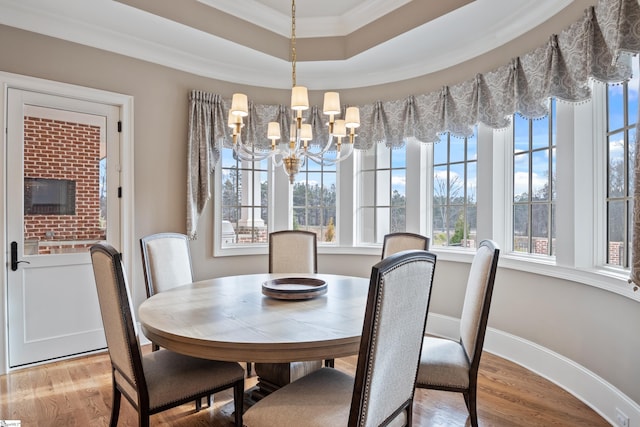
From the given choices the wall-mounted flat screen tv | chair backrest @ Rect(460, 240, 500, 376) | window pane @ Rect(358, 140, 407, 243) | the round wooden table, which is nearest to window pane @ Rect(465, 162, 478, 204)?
window pane @ Rect(358, 140, 407, 243)

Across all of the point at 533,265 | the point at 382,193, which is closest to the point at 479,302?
the point at 533,265

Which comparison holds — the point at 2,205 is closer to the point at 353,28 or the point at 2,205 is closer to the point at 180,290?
the point at 180,290

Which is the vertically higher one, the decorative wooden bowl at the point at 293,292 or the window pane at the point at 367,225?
the window pane at the point at 367,225

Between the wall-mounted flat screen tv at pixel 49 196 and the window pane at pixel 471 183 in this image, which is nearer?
the wall-mounted flat screen tv at pixel 49 196

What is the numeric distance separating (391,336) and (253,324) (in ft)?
2.17

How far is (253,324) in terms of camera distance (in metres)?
1.65

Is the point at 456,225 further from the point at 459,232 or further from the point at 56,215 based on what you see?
the point at 56,215

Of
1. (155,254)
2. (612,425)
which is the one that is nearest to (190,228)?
(155,254)

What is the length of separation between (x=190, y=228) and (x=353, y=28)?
250 cm

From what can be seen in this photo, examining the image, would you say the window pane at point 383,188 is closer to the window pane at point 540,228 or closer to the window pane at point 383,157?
the window pane at point 383,157

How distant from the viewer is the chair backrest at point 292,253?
3.30m

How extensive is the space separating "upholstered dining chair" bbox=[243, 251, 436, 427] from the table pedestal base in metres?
0.48

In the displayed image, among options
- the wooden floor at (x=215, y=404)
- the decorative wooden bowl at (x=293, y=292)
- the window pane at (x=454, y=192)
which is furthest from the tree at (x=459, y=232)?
the decorative wooden bowl at (x=293, y=292)

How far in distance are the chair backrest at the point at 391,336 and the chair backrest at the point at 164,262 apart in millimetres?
1821
